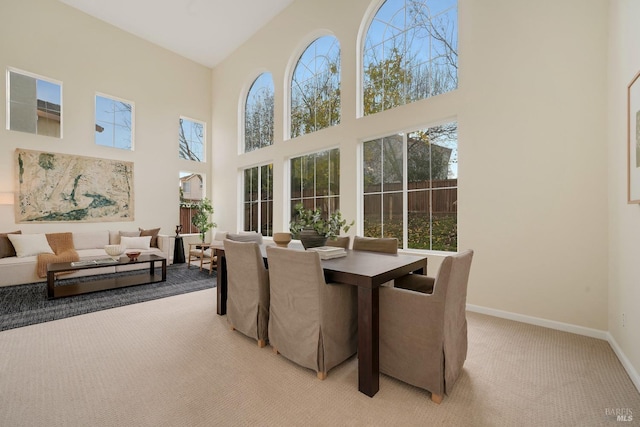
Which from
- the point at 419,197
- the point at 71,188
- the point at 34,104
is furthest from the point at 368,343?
the point at 34,104

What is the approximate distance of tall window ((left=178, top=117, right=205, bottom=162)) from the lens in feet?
22.4

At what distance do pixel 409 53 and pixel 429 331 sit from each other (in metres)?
3.60

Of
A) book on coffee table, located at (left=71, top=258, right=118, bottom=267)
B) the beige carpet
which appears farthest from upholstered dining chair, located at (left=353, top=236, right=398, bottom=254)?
book on coffee table, located at (left=71, top=258, right=118, bottom=267)

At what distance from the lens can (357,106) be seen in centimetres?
414

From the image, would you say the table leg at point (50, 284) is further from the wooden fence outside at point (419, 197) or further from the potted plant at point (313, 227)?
the wooden fence outside at point (419, 197)

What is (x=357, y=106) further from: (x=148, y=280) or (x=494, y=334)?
(x=148, y=280)

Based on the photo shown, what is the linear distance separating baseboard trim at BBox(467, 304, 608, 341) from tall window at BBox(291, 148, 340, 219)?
2.38m

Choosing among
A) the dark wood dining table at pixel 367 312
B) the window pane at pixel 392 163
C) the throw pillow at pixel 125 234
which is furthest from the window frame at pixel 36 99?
the dark wood dining table at pixel 367 312

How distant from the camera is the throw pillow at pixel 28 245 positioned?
4.21 metres

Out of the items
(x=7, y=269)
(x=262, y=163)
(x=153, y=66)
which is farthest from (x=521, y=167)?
(x=153, y=66)

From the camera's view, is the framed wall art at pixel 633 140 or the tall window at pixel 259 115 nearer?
the framed wall art at pixel 633 140

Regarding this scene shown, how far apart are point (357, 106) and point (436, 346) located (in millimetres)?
3508

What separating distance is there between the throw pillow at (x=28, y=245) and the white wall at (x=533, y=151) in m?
5.68

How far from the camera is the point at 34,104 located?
490 cm
